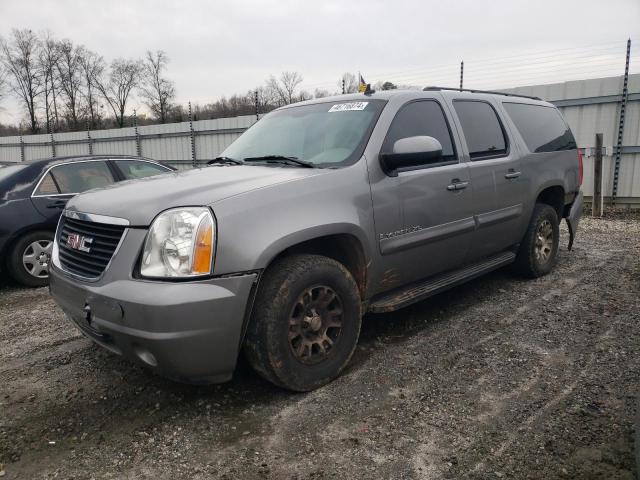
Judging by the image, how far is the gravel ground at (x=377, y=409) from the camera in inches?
90.0

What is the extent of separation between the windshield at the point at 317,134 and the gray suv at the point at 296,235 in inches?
0.5

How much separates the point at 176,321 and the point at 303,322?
79cm

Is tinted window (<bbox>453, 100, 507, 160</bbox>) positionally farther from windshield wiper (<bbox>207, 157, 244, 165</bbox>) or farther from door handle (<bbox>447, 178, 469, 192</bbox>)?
windshield wiper (<bbox>207, 157, 244, 165</bbox>)

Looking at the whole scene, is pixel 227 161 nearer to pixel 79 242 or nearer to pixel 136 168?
pixel 79 242

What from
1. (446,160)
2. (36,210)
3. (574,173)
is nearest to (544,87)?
(574,173)

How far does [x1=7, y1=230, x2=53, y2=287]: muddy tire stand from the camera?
540 centimetres

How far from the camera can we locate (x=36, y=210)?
5.48 m

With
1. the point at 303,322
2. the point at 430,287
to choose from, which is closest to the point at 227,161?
the point at 303,322

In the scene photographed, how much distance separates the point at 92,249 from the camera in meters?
2.74

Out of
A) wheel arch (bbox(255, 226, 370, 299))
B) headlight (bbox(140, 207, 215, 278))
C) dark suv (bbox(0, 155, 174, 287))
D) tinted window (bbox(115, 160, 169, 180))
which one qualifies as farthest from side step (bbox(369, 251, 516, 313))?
tinted window (bbox(115, 160, 169, 180))

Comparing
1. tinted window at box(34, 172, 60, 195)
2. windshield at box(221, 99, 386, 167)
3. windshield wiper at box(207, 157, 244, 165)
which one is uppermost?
windshield at box(221, 99, 386, 167)

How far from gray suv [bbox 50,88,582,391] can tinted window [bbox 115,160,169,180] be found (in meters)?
2.84

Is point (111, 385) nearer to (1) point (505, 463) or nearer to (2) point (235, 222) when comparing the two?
(2) point (235, 222)

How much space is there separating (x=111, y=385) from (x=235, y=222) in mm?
1508
